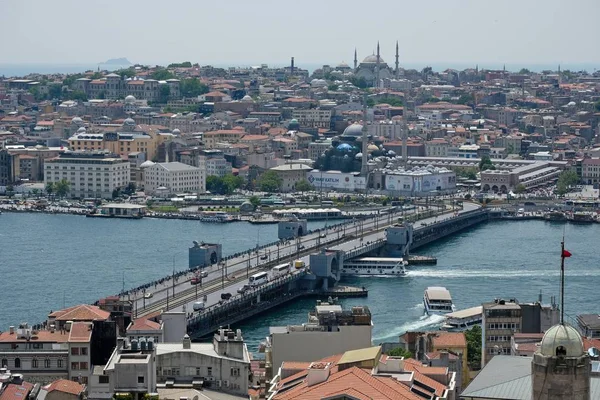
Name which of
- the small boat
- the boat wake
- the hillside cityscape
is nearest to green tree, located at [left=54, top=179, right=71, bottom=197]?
the hillside cityscape

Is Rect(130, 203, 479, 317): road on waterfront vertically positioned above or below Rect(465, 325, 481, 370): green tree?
below

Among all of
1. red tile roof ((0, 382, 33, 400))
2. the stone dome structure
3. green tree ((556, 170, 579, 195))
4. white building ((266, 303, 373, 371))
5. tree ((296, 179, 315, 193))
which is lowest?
tree ((296, 179, 315, 193))

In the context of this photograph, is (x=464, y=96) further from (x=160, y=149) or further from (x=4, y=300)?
(x=4, y=300)

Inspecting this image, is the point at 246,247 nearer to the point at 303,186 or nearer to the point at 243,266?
the point at 243,266

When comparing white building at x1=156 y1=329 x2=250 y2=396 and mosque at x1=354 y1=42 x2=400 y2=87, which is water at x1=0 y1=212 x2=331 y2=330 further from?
mosque at x1=354 y1=42 x2=400 y2=87

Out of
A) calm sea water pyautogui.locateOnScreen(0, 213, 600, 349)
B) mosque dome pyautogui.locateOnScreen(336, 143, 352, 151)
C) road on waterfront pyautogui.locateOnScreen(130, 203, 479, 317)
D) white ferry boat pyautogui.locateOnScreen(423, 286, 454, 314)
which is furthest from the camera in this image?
mosque dome pyautogui.locateOnScreen(336, 143, 352, 151)

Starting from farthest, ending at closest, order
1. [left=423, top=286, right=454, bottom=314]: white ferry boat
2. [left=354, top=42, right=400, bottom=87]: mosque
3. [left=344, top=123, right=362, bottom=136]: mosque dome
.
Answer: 1. [left=354, top=42, right=400, bottom=87]: mosque
2. [left=344, top=123, right=362, bottom=136]: mosque dome
3. [left=423, top=286, right=454, bottom=314]: white ferry boat

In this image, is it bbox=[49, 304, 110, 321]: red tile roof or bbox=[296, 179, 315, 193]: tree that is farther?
bbox=[296, 179, 315, 193]: tree
